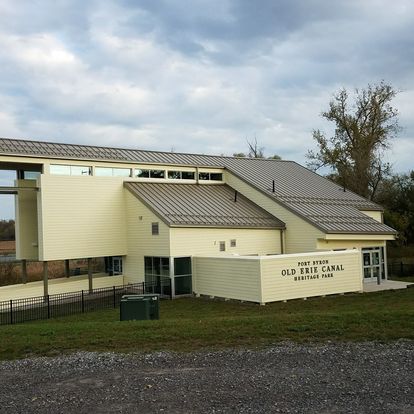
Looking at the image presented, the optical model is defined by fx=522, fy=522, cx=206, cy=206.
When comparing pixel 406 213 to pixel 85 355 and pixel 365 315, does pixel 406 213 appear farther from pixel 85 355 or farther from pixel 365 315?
pixel 85 355

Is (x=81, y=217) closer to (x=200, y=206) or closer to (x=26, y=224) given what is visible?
(x=26, y=224)

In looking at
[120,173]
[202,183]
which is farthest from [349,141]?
[120,173]

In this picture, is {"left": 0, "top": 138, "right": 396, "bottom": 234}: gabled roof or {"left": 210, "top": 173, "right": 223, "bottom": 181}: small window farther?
{"left": 210, "top": 173, "right": 223, "bottom": 181}: small window

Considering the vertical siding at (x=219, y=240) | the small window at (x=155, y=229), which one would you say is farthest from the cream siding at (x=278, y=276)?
the small window at (x=155, y=229)

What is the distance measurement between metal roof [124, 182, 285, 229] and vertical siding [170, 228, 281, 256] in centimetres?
37

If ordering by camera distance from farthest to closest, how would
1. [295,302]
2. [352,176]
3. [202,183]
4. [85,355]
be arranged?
[352,176], [202,183], [295,302], [85,355]

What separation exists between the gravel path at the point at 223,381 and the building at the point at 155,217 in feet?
49.1

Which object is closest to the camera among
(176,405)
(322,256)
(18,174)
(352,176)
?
(176,405)

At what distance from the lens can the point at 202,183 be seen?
3350cm

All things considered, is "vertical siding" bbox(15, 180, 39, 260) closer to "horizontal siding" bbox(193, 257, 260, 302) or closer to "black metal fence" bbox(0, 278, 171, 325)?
"black metal fence" bbox(0, 278, 171, 325)

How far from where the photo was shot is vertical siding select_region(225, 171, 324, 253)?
28153 millimetres

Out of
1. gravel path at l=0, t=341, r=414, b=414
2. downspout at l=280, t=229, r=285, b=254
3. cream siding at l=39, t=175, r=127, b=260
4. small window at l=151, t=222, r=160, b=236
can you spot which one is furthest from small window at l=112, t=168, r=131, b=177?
gravel path at l=0, t=341, r=414, b=414

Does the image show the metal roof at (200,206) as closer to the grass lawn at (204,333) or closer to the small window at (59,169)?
the small window at (59,169)

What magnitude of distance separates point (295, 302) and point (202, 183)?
13435mm
